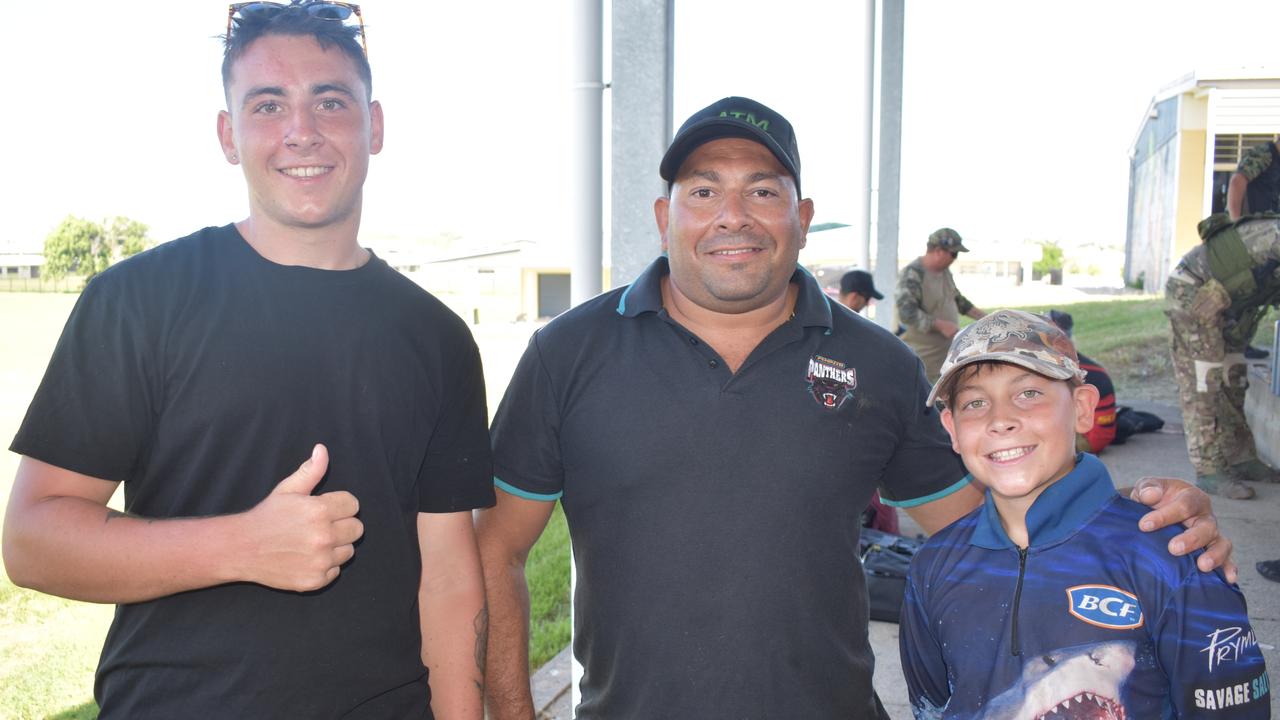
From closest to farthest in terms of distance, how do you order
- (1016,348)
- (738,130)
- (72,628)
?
1. (1016,348)
2. (738,130)
3. (72,628)

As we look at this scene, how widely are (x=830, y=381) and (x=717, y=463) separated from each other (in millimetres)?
361

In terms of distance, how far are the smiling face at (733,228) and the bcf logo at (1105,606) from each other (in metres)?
0.99

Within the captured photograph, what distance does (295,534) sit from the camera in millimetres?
1680

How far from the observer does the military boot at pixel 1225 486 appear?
7.19 meters

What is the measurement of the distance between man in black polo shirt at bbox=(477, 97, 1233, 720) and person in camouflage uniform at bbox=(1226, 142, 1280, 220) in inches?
263

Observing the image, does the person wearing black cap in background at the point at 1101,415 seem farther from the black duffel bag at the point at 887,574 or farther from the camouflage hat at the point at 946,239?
the black duffel bag at the point at 887,574

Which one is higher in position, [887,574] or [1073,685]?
[1073,685]

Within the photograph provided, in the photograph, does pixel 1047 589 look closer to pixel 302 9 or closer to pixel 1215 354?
pixel 302 9

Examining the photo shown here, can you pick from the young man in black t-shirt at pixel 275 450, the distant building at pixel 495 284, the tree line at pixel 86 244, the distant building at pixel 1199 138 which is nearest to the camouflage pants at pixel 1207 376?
the young man in black t-shirt at pixel 275 450

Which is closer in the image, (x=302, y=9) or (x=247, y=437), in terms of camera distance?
(x=247, y=437)

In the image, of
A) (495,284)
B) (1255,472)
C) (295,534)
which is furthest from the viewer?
(495,284)

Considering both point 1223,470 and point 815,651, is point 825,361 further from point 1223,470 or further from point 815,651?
point 1223,470

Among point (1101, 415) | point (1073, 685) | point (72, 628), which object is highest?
point (1073, 685)

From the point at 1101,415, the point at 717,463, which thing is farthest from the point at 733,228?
the point at 1101,415
